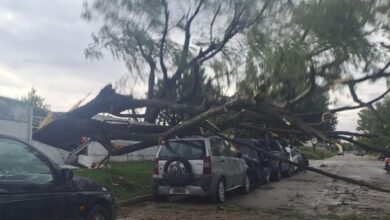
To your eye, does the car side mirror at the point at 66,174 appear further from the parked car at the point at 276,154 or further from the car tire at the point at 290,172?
the car tire at the point at 290,172

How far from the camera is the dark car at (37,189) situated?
5.17 metres

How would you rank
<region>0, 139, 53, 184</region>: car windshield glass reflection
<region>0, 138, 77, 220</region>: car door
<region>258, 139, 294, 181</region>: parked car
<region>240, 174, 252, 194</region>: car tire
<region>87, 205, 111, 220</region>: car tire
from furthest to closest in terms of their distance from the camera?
<region>258, 139, 294, 181</region>: parked car
<region>240, 174, 252, 194</region>: car tire
<region>87, 205, 111, 220</region>: car tire
<region>0, 139, 53, 184</region>: car windshield glass reflection
<region>0, 138, 77, 220</region>: car door

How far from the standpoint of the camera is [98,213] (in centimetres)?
686

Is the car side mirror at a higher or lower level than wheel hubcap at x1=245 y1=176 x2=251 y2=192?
higher

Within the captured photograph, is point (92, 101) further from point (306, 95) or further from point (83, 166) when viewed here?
point (83, 166)

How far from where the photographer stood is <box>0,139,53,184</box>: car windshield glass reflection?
535 cm

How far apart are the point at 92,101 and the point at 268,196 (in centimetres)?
610

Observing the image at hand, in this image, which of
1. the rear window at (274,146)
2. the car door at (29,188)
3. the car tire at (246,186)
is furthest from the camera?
the rear window at (274,146)

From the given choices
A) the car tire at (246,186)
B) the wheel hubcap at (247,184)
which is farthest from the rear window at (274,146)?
the wheel hubcap at (247,184)

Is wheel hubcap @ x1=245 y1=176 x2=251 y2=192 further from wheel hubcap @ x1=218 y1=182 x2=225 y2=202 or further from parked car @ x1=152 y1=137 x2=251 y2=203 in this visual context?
wheel hubcap @ x1=218 y1=182 x2=225 y2=202

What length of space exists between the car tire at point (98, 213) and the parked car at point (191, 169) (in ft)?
15.2

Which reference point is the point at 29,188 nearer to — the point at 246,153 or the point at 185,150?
the point at 185,150

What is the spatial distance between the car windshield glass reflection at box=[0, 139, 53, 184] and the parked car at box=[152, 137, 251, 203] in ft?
19.1

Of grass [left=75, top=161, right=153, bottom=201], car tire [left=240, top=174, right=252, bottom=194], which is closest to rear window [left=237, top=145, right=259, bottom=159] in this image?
car tire [left=240, top=174, right=252, bottom=194]
